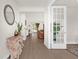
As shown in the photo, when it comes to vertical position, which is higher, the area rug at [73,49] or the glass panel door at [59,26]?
the glass panel door at [59,26]

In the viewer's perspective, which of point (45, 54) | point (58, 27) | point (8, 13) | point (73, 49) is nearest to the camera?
point (8, 13)

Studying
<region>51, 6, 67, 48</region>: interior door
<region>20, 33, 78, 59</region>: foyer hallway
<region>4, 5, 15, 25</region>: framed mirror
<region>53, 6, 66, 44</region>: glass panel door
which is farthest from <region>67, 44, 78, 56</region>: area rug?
<region>4, 5, 15, 25</region>: framed mirror

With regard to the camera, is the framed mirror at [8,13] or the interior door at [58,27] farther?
the interior door at [58,27]

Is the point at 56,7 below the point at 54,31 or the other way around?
the other way around

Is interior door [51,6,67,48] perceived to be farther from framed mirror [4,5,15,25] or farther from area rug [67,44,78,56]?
framed mirror [4,5,15,25]

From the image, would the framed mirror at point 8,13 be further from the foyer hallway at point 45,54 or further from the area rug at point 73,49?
the area rug at point 73,49

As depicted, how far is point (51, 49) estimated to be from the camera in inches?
281

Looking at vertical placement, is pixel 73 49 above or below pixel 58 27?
below

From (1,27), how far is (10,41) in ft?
2.00

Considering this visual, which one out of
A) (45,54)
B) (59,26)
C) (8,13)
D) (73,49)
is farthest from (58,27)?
(8,13)

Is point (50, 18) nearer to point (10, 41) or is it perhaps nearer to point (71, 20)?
point (71, 20)

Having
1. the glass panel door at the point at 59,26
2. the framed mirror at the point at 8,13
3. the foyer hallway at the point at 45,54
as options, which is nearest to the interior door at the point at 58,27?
the glass panel door at the point at 59,26

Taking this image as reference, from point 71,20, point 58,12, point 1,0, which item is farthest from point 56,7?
point 1,0

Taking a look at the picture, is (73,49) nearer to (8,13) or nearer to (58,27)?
(58,27)
